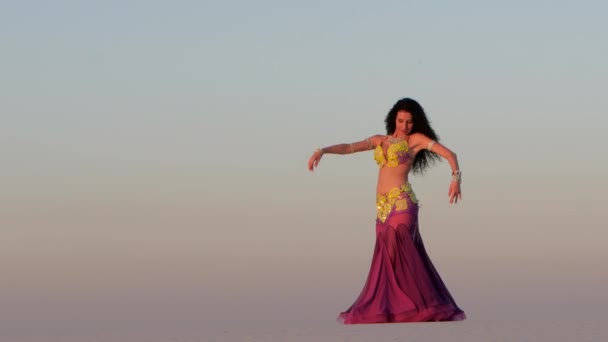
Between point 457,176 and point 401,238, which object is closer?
point 457,176

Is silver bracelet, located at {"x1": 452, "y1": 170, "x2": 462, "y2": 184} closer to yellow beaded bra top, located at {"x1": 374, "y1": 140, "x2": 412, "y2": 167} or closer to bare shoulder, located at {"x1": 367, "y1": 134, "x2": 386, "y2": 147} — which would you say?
yellow beaded bra top, located at {"x1": 374, "y1": 140, "x2": 412, "y2": 167}

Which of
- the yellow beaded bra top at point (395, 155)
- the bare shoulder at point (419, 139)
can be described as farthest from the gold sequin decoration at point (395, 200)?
the bare shoulder at point (419, 139)

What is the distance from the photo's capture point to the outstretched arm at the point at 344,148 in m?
16.5

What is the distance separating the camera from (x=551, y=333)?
15.3 m

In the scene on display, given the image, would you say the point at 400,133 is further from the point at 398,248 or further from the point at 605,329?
the point at 605,329

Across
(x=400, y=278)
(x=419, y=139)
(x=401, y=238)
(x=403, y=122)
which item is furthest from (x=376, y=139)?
(x=400, y=278)

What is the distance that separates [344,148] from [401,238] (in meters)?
1.62

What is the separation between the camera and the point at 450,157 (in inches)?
641

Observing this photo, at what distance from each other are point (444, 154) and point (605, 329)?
3.40 metres

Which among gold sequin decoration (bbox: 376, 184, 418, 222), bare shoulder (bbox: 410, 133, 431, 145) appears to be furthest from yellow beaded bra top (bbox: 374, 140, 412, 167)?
gold sequin decoration (bbox: 376, 184, 418, 222)

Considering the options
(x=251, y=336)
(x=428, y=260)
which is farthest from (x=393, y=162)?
(x=251, y=336)

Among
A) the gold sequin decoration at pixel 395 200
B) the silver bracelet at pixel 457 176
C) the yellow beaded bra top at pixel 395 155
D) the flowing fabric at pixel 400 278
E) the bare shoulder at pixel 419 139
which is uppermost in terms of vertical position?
the bare shoulder at pixel 419 139

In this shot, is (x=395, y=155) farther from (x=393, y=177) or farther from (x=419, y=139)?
(x=419, y=139)

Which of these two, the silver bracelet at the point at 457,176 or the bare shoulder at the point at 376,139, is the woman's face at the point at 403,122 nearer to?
the bare shoulder at the point at 376,139
